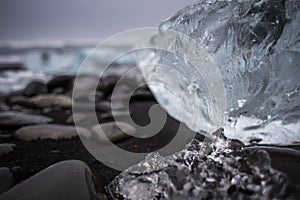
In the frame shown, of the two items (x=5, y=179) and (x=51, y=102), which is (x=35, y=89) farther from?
(x=5, y=179)

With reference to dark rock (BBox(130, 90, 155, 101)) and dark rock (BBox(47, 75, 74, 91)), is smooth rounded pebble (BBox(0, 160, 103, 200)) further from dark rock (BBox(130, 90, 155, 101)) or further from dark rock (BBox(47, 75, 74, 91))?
dark rock (BBox(47, 75, 74, 91))

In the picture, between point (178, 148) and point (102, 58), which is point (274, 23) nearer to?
point (178, 148)

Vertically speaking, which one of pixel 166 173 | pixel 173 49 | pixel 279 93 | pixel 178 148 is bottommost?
pixel 178 148

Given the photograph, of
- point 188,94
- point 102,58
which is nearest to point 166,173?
point 188,94

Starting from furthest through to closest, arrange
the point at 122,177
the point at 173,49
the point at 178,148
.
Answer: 1. the point at 173,49
2. the point at 178,148
3. the point at 122,177

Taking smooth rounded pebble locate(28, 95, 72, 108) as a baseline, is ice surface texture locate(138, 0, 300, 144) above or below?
above

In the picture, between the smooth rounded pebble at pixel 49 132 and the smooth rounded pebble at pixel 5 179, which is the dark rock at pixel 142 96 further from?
the smooth rounded pebble at pixel 5 179

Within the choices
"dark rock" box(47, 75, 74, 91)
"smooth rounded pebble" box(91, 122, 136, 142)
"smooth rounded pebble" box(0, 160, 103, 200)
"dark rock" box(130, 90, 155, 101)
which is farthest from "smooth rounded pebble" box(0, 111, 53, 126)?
"dark rock" box(47, 75, 74, 91)

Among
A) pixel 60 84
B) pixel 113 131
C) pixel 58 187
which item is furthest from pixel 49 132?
pixel 60 84

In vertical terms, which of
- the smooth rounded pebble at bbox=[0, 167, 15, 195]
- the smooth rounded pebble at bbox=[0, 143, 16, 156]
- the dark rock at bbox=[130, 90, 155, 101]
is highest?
the smooth rounded pebble at bbox=[0, 167, 15, 195]
